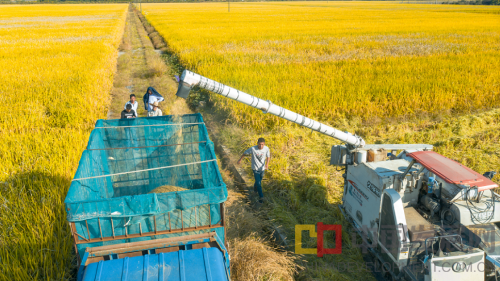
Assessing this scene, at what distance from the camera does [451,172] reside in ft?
11.6

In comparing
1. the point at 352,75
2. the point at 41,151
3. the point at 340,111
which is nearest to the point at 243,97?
the point at 41,151

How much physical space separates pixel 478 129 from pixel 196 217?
829 cm

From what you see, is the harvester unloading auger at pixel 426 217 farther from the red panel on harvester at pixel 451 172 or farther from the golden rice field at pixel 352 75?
the golden rice field at pixel 352 75

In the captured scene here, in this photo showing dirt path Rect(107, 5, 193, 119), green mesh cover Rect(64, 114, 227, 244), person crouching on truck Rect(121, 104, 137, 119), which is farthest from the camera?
dirt path Rect(107, 5, 193, 119)

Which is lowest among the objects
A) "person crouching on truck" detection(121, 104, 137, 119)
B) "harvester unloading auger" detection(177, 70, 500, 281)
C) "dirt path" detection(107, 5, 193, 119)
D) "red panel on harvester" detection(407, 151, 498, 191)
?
"harvester unloading auger" detection(177, 70, 500, 281)

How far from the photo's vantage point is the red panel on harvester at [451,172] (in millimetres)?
3387

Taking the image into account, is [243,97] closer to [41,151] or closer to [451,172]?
[451,172]

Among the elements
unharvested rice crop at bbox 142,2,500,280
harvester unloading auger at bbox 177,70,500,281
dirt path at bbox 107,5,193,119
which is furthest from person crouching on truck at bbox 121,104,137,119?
harvester unloading auger at bbox 177,70,500,281

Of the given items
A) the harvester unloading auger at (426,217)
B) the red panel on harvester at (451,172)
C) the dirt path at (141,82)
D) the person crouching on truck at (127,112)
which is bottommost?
the harvester unloading auger at (426,217)

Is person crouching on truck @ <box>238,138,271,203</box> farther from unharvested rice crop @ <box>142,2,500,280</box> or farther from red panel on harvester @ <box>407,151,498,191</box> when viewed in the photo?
red panel on harvester @ <box>407,151,498,191</box>

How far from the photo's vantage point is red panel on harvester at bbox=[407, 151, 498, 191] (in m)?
3.39

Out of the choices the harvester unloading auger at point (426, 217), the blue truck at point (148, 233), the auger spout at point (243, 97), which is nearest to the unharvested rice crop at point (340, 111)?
Answer: the harvester unloading auger at point (426, 217)

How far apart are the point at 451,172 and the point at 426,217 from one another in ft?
2.29

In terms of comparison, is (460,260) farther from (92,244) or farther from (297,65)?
(297,65)
